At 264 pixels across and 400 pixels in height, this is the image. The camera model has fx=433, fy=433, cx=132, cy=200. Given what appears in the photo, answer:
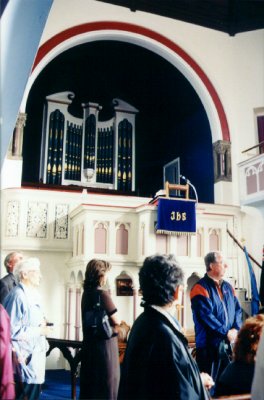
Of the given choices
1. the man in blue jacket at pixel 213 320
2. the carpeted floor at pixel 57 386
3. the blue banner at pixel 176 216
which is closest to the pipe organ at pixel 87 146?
the blue banner at pixel 176 216

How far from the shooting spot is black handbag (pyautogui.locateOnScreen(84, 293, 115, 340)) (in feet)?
10.4

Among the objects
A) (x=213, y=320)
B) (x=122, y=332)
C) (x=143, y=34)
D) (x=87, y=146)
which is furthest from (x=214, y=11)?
(x=213, y=320)

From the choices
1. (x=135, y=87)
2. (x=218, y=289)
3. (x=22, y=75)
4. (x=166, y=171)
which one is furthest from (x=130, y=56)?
(x=22, y=75)

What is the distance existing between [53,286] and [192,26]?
6519 mm

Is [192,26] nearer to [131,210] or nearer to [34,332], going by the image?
[131,210]

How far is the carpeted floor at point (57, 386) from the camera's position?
5254 millimetres

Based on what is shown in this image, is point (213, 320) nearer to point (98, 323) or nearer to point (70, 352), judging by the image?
point (98, 323)

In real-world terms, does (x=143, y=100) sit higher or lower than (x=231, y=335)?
higher

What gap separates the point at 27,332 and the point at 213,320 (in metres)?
1.49

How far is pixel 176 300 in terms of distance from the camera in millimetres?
2016

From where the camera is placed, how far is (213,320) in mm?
3559

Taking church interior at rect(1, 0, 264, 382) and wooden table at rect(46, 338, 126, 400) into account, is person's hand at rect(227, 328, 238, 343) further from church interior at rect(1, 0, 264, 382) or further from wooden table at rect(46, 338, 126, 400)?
church interior at rect(1, 0, 264, 382)

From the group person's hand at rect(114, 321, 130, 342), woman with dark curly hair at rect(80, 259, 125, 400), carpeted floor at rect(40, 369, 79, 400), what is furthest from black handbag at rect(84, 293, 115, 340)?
person's hand at rect(114, 321, 130, 342)

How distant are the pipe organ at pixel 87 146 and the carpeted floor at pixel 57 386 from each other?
461 cm
